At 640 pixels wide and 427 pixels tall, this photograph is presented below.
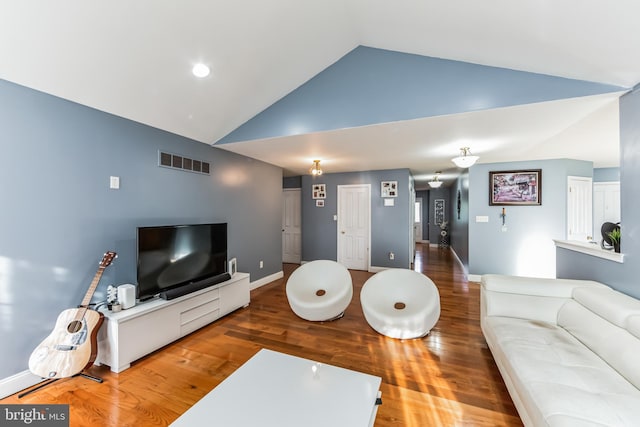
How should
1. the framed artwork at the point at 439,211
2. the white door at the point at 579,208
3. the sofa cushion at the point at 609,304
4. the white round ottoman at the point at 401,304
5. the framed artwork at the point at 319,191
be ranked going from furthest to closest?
the framed artwork at the point at 439,211 < the framed artwork at the point at 319,191 < the white door at the point at 579,208 < the white round ottoman at the point at 401,304 < the sofa cushion at the point at 609,304

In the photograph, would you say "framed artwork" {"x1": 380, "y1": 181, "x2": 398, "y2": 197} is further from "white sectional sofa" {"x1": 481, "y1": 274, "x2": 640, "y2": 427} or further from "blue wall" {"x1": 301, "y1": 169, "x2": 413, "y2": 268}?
"white sectional sofa" {"x1": 481, "y1": 274, "x2": 640, "y2": 427}

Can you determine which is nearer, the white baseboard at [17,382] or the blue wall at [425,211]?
the white baseboard at [17,382]

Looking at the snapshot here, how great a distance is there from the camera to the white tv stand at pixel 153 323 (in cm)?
220

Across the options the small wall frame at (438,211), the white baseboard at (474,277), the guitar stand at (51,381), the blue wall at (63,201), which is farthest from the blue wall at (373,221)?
the small wall frame at (438,211)

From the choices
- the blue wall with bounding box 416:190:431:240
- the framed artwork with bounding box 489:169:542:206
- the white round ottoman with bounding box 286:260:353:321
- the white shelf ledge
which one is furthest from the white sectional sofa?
the blue wall with bounding box 416:190:431:240

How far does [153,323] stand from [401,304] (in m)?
2.68

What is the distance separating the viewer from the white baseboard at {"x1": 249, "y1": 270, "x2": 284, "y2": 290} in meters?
4.53

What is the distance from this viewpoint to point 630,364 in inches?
57.8

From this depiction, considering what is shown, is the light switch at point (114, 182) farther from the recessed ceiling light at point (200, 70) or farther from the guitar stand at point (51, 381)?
the guitar stand at point (51, 381)

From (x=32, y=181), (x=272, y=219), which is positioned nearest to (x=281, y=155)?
(x=272, y=219)

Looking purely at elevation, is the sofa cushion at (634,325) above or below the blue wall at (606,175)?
below

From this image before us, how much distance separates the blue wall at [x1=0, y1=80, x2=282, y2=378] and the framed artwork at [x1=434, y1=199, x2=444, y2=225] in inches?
375

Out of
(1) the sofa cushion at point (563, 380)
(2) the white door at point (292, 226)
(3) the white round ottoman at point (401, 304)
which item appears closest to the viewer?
(1) the sofa cushion at point (563, 380)

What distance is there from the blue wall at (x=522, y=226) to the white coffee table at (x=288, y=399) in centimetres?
436
